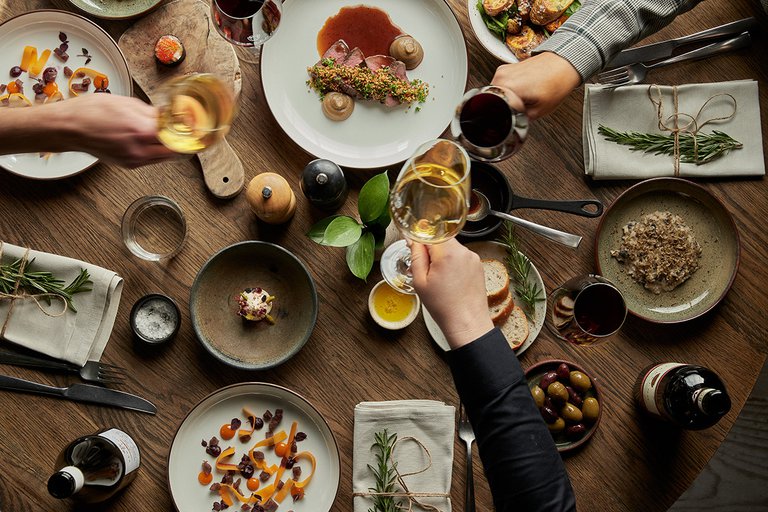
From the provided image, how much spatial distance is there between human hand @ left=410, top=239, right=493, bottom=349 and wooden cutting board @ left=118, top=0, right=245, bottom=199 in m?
0.71

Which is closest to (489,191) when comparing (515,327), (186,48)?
(515,327)

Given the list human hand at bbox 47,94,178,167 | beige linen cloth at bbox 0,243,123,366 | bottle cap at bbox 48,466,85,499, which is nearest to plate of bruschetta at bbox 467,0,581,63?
human hand at bbox 47,94,178,167

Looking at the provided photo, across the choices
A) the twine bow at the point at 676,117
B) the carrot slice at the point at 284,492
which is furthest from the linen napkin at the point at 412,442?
the twine bow at the point at 676,117

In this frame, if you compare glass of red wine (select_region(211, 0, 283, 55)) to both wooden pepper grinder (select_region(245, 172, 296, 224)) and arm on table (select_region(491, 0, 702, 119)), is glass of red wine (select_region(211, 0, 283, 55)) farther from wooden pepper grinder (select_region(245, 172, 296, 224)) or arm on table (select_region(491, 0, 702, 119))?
arm on table (select_region(491, 0, 702, 119))

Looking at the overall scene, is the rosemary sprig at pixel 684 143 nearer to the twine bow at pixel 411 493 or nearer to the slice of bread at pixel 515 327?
the slice of bread at pixel 515 327

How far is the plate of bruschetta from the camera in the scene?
6.28 feet

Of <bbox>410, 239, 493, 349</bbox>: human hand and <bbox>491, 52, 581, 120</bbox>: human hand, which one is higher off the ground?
<bbox>491, 52, 581, 120</bbox>: human hand

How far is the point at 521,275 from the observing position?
1.86 m

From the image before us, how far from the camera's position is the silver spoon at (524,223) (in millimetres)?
1749

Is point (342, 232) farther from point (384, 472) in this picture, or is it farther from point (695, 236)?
point (695, 236)

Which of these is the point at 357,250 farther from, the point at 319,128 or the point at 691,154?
the point at 691,154

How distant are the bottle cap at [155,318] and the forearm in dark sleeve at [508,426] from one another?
848mm

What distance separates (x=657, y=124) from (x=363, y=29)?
94cm

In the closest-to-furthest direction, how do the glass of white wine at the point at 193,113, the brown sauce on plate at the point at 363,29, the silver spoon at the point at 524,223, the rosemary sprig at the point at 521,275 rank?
the glass of white wine at the point at 193,113, the silver spoon at the point at 524,223, the rosemary sprig at the point at 521,275, the brown sauce on plate at the point at 363,29
